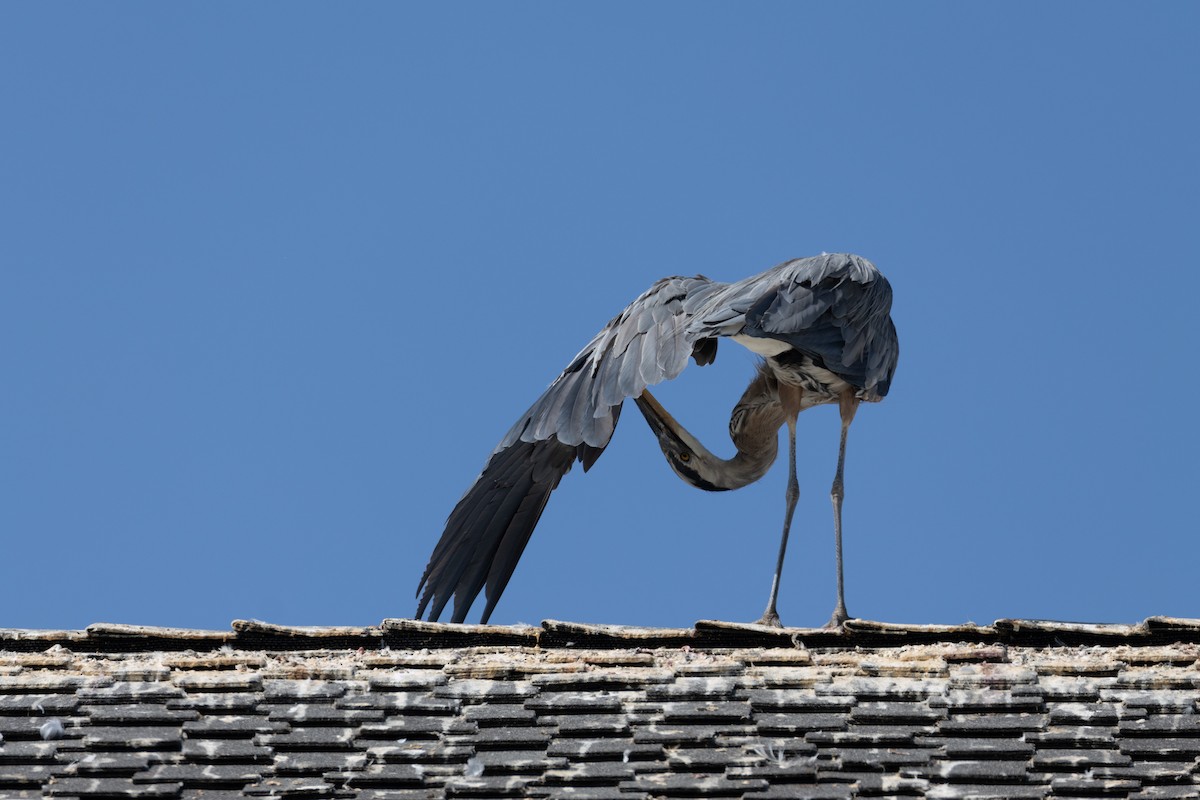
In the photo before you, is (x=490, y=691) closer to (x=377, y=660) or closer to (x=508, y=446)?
(x=377, y=660)

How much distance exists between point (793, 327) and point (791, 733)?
402 cm

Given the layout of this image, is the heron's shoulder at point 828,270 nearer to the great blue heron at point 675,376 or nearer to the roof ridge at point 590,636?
the great blue heron at point 675,376

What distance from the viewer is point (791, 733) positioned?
263 inches

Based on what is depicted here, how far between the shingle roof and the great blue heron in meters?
2.36

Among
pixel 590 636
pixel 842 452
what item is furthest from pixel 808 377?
pixel 590 636

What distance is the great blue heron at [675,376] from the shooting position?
1002 cm

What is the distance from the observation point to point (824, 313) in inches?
416

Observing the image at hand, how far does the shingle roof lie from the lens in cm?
634

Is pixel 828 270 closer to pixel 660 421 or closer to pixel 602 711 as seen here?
pixel 660 421

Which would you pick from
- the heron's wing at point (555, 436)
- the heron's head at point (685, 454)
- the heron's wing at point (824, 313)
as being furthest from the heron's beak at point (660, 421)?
the heron's wing at point (824, 313)

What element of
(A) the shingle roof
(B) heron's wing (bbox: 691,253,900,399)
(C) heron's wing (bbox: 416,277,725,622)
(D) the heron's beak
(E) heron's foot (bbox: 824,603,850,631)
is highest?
(D) the heron's beak

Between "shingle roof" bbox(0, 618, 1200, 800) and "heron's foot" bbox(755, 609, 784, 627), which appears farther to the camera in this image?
"heron's foot" bbox(755, 609, 784, 627)

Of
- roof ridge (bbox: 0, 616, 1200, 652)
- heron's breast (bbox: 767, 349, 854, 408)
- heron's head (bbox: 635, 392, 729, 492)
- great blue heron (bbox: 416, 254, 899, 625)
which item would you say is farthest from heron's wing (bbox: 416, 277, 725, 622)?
roof ridge (bbox: 0, 616, 1200, 652)

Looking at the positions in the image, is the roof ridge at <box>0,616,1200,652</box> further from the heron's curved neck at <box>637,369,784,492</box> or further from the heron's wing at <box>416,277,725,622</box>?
the heron's curved neck at <box>637,369,784,492</box>
